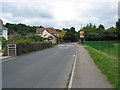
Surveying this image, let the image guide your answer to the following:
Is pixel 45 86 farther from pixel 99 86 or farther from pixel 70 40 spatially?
pixel 70 40

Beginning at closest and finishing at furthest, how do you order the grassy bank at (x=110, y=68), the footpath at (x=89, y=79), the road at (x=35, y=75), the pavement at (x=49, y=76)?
the footpath at (x=89, y=79) < the pavement at (x=49, y=76) < the road at (x=35, y=75) < the grassy bank at (x=110, y=68)

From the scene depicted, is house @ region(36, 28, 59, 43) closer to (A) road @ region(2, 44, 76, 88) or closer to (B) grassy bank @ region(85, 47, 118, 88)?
(B) grassy bank @ region(85, 47, 118, 88)

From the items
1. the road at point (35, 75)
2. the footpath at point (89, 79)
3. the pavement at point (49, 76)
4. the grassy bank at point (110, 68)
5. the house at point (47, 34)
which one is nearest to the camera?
the footpath at point (89, 79)

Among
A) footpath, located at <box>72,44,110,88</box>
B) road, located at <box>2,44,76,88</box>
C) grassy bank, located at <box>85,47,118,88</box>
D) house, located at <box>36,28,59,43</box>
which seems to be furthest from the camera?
house, located at <box>36,28,59,43</box>

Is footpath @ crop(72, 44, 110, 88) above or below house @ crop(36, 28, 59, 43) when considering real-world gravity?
below

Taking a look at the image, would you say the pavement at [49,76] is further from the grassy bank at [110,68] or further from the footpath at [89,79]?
the grassy bank at [110,68]

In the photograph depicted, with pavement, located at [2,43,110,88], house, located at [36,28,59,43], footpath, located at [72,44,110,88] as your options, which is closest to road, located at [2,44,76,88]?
pavement, located at [2,43,110,88]

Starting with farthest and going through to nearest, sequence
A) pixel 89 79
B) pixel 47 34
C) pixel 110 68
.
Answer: pixel 47 34
pixel 110 68
pixel 89 79

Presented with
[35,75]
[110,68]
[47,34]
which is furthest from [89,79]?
[47,34]

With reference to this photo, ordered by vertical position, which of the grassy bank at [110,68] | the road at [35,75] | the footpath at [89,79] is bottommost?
the road at [35,75]

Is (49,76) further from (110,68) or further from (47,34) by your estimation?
(47,34)

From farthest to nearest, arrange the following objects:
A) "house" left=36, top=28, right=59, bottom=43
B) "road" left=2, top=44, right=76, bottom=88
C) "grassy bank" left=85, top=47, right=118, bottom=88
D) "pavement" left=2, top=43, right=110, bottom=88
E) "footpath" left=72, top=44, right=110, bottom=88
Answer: "house" left=36, top=28, right=59, bottom=43 → "grassy bank" left=85, top=47, right=118, bottom=88 → "road" left=2, top=44, right=76, bottom=88 → "pavement" left=2, top=43, right=110, bottom=88 → "footpath" left=72, top=44, right=110, bottom=88

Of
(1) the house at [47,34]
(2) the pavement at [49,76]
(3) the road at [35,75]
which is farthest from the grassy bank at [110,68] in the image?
(1) the house at [47,34]

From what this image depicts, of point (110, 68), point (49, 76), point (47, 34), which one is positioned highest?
point (47, 34)
